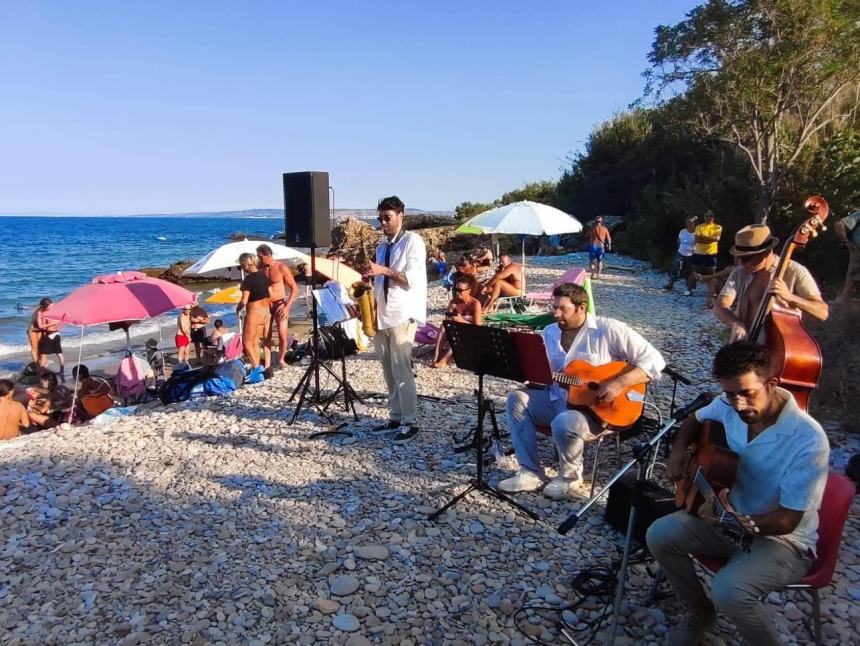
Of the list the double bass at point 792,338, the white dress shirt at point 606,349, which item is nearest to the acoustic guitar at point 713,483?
the double bass at point 792,338

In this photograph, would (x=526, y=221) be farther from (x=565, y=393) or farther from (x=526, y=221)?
(x=565, y=393)

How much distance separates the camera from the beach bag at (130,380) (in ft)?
29.8

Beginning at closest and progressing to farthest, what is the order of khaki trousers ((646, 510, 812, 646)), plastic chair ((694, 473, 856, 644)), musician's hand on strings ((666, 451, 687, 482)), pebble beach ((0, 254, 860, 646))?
khaki trousers ((646, 510, 812, 646)) → plastic chair ((694, 473, 856, 644)) → musician's hand on strings ((666, 451, 687, 482)) → pebble beach ((0, 254, 860, 646))

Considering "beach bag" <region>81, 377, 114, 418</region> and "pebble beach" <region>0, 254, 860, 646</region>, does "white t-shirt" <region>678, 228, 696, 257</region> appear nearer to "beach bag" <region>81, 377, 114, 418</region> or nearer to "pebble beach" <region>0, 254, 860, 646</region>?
"pebble beach" <region>0, 254, 860, 646</region>

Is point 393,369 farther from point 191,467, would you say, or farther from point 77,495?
point 77,495

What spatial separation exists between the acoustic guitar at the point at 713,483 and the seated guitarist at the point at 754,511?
0.04 m

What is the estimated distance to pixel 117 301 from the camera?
7.94 metres

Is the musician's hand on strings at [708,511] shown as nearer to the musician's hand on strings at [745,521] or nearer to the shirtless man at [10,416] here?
the musician's hand on strings at [745,521]

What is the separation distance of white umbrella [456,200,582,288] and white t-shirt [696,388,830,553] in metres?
8.25

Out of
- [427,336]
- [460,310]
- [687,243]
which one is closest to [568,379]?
[460,310]

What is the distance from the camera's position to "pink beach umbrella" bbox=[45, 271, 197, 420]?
773 centimetres

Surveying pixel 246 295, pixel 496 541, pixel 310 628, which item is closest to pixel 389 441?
pixel 496 541

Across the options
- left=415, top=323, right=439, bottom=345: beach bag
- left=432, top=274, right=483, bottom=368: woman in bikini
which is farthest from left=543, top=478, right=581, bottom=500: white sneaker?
left=415, top=323, right=439, bottom=345: beach bag

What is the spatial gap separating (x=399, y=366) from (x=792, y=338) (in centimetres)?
309
